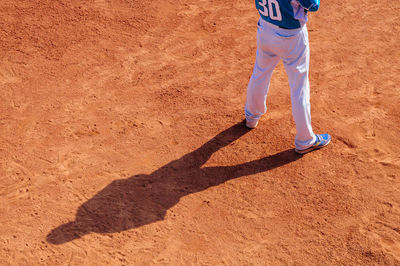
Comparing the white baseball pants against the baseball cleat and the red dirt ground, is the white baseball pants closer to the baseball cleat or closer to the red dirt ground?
the baseball cleat

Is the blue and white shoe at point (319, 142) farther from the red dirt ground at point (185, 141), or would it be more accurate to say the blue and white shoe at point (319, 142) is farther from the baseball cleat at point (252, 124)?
the baseball cleat at point (252, 124)

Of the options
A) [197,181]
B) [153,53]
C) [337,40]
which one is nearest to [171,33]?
[153,53]

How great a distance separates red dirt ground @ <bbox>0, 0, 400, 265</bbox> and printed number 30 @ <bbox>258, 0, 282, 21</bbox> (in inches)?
65.1

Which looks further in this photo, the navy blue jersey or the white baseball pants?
the white baseball pants

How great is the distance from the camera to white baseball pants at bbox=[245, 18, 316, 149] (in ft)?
18.1

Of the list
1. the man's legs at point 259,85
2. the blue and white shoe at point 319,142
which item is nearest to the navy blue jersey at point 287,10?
the man's legs at point 259,85

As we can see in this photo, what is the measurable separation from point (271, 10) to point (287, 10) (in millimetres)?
173

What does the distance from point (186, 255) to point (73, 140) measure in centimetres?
214

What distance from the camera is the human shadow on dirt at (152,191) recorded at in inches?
217

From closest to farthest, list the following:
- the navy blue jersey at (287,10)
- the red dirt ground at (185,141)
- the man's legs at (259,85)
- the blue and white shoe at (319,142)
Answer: the navy blue jersey at (287,10) → the red dirt ground at (185,141) → the man's legs at (259,85) → the blue and white shoe at (319,142)

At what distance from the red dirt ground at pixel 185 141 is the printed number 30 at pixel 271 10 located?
165cm

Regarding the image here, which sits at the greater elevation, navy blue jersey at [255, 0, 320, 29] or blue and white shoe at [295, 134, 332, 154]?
navy blue jersey at [255, 0, 320, 29]

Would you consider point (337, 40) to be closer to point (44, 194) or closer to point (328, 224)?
point (328, 224)

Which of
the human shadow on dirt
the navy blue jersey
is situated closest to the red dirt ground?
the human shadow on dirt
